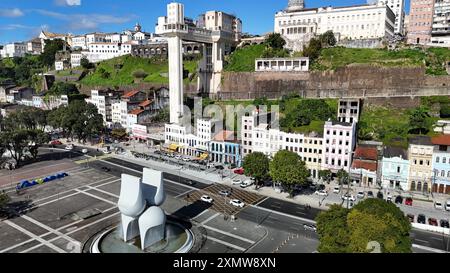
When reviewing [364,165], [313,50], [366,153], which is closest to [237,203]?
[364,165]

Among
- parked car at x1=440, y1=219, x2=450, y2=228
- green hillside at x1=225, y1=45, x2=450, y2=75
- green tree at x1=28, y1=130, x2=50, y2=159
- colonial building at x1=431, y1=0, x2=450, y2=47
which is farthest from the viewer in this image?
colonial building at x1=431, y1=0, x2=450, y2=47

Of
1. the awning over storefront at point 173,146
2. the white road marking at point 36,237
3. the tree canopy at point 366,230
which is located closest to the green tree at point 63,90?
the awning over storefront at point 173,146

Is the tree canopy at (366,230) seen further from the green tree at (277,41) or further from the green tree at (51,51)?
the green tree at (51,51)

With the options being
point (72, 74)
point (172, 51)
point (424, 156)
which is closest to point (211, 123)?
point (172, 51)

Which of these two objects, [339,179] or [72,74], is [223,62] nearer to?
[339,179]

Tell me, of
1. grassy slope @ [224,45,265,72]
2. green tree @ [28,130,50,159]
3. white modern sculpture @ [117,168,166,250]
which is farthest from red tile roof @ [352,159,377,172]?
green tree @ [28,130,50,159]

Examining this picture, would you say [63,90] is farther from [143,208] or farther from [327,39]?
[143,208]

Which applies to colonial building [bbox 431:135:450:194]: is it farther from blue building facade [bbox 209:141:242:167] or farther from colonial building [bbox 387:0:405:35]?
colonial building [bbox 387:0:405:35]
